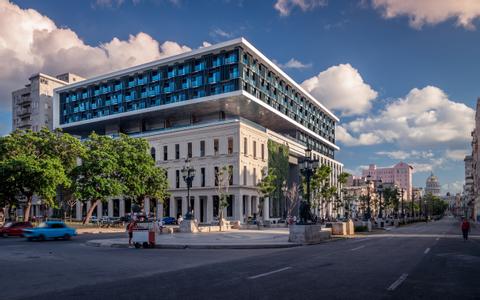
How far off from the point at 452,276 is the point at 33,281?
12090 millimetres

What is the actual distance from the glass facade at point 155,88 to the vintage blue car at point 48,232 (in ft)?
152

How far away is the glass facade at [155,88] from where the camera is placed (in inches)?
3081

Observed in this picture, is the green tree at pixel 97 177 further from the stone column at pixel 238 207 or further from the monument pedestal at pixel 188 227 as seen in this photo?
the stone column at pixel 238 207


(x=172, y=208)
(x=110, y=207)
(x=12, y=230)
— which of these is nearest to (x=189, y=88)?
(x=172, y=208)

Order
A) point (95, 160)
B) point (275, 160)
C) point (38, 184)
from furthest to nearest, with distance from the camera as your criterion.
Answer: point (275, 160) < point (95, 160) < point (38, 184)

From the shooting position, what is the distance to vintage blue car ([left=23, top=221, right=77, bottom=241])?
109 ft

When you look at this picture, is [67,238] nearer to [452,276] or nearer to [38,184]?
[38,184]

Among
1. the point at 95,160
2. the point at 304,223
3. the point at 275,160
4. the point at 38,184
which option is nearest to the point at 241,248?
the point at 304,223

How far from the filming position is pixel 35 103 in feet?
388

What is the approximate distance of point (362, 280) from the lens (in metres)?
12.0

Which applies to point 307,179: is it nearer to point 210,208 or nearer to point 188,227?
point 188,227

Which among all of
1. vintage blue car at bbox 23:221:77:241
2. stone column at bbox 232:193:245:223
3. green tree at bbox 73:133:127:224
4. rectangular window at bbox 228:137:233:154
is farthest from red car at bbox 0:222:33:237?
rectangular window at bbox 228:137:233:154

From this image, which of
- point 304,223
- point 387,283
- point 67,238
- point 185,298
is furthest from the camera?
point 67,238

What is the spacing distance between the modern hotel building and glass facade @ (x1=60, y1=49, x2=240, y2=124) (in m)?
0.18
